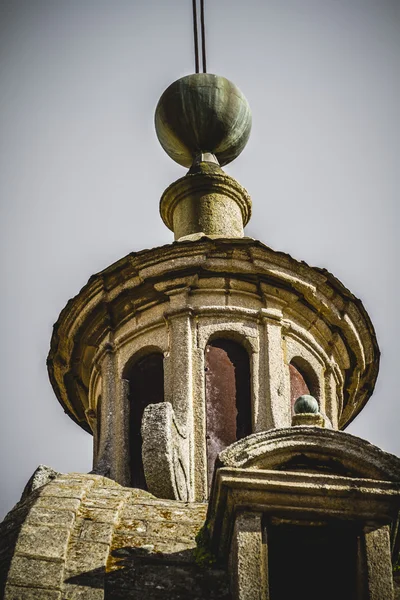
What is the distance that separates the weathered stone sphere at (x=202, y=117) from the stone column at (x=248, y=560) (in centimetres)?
924

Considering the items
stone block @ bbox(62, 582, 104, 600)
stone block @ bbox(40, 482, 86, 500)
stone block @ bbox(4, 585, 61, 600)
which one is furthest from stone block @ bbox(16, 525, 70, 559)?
stone block @ bbox(40, 482, 86, 500)

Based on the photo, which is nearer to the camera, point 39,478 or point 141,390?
point 39,478

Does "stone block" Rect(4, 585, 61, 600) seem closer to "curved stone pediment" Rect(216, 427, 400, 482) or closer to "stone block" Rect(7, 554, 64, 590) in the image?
"stone block" Rect(7, 554, 64, 590)

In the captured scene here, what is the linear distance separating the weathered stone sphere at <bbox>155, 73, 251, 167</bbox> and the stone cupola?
176 cm

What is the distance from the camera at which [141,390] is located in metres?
18.2

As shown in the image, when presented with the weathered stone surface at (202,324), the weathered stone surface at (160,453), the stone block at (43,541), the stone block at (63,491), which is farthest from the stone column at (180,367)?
the stone block at (43,541)

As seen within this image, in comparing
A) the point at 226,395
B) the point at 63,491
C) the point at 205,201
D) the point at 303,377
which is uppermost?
the point at 205,201

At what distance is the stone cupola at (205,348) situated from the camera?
1739 cm

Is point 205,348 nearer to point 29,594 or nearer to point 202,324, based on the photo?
point 202,324

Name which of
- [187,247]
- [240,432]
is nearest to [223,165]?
[187,247]

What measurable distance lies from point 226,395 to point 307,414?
9.44ft

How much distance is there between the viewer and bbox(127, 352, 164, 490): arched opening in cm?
1770

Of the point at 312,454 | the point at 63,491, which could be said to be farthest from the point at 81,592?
the point at 312,454

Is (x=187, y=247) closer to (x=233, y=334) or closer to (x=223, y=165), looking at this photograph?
(x=233, y=334)
